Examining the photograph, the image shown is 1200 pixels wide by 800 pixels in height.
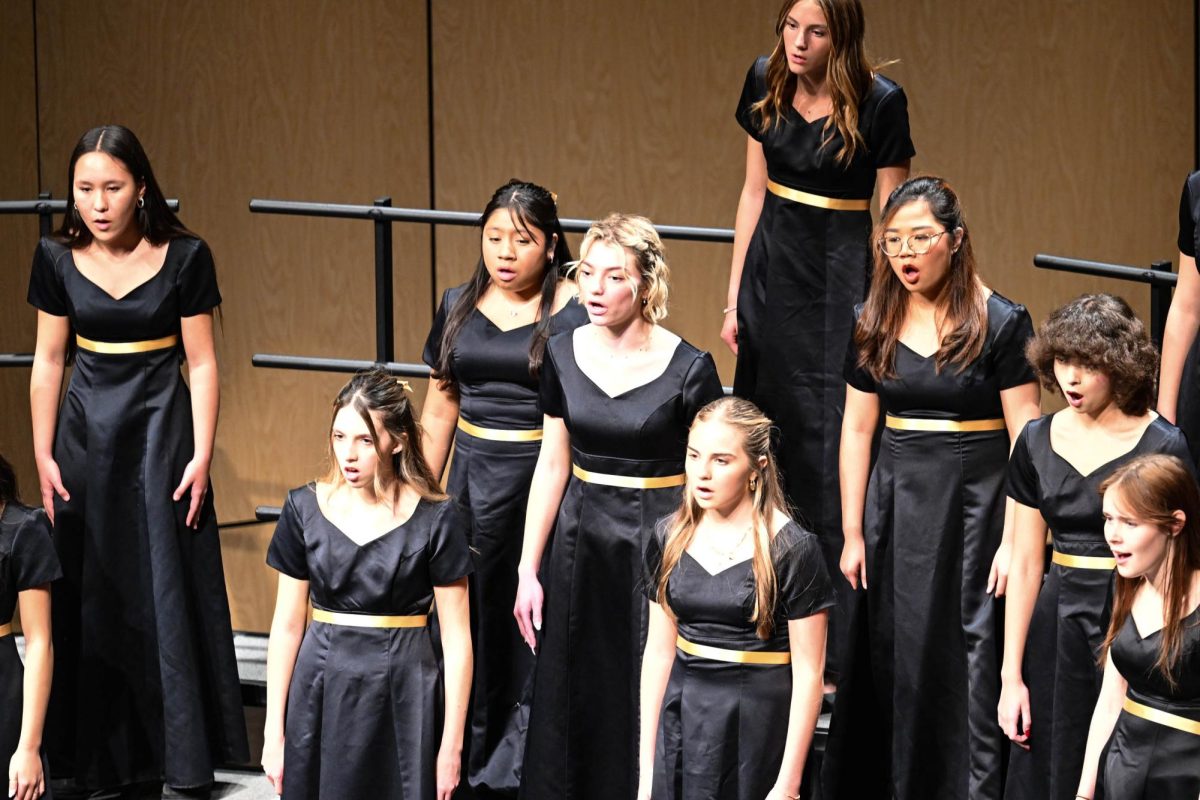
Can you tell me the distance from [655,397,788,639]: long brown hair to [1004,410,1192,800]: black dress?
0.42 metres

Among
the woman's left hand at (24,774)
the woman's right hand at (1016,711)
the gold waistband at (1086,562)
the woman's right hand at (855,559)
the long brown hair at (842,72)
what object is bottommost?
the woman's left hand at (24,774)

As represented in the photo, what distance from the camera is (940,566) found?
3.32 metres

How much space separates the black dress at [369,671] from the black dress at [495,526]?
453 millimetres

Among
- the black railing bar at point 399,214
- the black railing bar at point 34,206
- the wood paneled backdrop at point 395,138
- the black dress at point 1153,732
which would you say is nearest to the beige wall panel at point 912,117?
the wood paneled backdrop at point 395,138

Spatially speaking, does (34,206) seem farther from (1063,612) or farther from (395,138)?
(1063,612)

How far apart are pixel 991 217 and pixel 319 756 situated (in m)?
2.88

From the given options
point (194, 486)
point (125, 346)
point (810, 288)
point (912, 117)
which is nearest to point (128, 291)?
point (125, 346)

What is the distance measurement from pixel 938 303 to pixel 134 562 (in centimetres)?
173

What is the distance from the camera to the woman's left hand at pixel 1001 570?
10.6ft

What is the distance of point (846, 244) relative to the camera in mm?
3641

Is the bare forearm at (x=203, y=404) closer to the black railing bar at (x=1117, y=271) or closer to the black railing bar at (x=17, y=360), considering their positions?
the black railing bar at (x=17, y=360)

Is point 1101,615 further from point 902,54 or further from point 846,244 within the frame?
point 902,54

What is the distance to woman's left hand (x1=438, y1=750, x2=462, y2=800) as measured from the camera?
3248mm

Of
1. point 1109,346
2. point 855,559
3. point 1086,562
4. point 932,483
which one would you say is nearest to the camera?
point 1109,346
